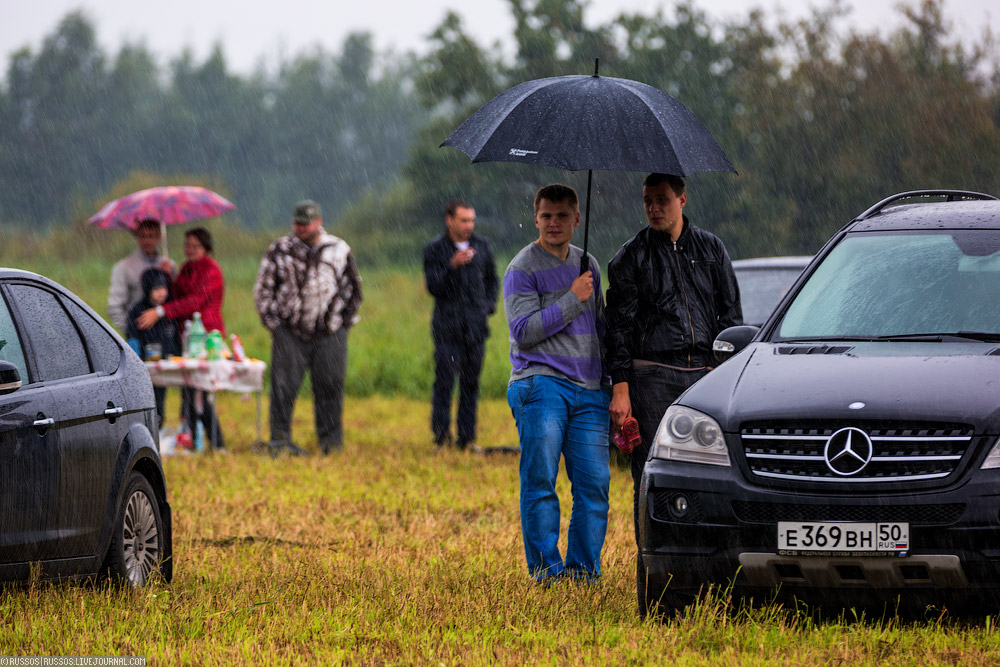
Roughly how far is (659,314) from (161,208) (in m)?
7.49

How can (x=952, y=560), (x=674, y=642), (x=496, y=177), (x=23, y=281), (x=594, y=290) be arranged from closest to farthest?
1. (x=952, y=560)
2. (x=674, y=642)
3. (x=23, y=281)
4. (x=594, y=290)
5. (x=496, y=177)

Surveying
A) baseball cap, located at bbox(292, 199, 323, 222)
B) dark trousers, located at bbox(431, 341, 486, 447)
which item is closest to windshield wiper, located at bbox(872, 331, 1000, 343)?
dark trousers, located at bbox(431, 341, 486, 447)

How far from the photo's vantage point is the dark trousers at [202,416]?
1224 cm

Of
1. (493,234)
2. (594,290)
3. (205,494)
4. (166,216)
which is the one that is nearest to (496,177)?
(493,234)

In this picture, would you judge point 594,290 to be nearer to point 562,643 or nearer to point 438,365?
point 562,643

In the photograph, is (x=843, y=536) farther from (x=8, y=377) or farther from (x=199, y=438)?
(x=199, y=438)

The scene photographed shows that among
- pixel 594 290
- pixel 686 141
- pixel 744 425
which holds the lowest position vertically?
pixel 744 425

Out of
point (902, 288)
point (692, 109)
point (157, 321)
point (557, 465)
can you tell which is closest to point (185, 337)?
point (157, 321)

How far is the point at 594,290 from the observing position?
6426 mm

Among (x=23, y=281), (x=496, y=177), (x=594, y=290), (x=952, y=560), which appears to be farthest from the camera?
(x=496, y=177)

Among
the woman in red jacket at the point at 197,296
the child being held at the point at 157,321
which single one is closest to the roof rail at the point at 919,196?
the woman in red jacket at the point at 197,296

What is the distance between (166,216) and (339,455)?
9.08ft

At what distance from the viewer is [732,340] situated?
18.8ft

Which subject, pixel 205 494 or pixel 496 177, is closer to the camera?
pixel 205 494
